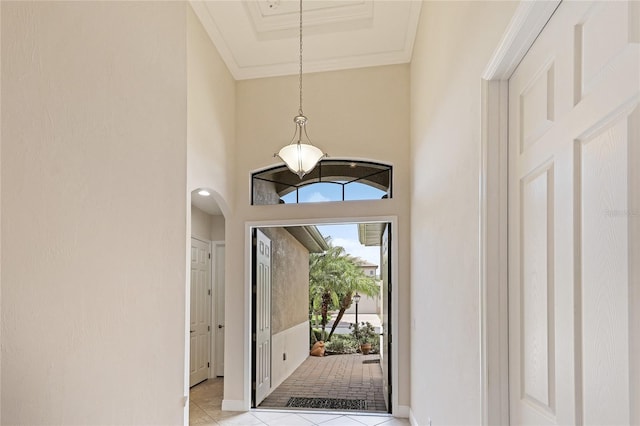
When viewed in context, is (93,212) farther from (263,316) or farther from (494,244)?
(263,316)

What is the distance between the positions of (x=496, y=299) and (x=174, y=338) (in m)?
1.14

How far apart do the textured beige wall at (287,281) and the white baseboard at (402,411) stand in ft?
7.34

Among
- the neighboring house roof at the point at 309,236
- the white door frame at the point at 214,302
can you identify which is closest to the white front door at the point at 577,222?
the white door frame at the point at 214,302

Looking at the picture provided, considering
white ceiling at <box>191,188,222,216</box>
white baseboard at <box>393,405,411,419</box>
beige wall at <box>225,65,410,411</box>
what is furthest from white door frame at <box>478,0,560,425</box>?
white ceiling at <box>191,188,222,216</box>

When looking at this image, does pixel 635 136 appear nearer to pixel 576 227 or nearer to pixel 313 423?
pixel 576 227

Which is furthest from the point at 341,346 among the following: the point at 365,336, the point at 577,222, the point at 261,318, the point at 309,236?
the point at 577,222

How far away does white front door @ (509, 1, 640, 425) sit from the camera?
35.8 inches

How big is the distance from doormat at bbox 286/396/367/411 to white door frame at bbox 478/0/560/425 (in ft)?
12.2

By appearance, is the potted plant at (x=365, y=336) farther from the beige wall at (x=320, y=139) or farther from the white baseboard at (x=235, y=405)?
the beige wall at (x=320, y=139)

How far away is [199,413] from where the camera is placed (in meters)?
4.75

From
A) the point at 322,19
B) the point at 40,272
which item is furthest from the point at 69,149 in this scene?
the point at 322,19

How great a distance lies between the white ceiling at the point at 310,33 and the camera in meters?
4.02

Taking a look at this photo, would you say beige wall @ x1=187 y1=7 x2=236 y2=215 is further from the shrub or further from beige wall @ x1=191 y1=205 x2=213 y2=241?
the shrub

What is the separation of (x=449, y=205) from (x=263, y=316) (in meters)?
3.41
